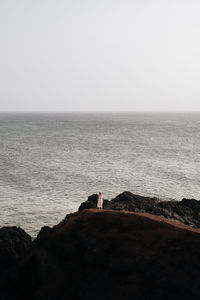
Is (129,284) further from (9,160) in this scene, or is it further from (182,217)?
(9,160)

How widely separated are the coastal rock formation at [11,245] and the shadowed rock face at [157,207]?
5.60 m

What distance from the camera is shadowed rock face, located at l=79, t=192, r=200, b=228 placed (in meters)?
20.4

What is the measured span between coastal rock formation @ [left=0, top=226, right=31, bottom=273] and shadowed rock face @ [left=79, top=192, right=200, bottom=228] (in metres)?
5.60

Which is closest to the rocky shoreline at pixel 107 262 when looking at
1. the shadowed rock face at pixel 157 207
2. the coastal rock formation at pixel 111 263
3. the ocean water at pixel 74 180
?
the coastal rock formation at pixel 111 263

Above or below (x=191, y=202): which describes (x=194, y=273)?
above

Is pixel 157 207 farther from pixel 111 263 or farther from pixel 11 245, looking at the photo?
pixel 111 263

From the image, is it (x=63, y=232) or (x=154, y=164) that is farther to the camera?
(x=154, y=164)

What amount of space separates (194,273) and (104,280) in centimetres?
302

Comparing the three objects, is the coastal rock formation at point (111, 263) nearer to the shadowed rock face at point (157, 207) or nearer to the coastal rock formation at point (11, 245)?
the coastal rock formation at point (11, 245)

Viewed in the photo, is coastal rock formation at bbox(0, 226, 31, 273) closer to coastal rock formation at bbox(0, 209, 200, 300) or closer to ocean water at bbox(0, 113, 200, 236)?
coastal rock formation at bbox(0, 209, 200, 300)

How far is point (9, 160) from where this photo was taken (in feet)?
156

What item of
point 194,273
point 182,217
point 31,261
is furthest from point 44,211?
point 194,273

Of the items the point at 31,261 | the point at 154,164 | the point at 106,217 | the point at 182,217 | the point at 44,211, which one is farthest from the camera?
the point at 154,164

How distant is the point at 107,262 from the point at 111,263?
0.22 metres
